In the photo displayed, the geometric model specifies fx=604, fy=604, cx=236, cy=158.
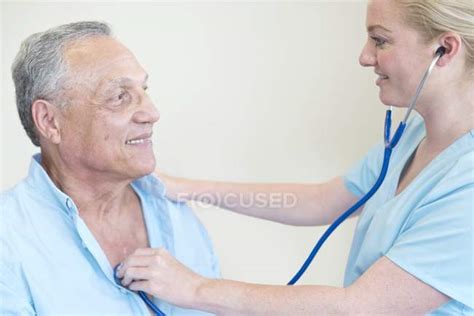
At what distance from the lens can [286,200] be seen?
160 cm

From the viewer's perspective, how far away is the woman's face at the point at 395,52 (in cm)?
113

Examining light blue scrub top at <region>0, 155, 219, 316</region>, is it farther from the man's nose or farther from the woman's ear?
the woman's ear

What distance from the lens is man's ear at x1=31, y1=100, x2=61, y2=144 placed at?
1246mm

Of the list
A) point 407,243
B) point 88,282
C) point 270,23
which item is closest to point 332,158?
point 270,23

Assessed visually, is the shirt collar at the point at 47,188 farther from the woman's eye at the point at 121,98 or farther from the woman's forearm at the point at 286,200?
the woman's forearm at the point at 286,200

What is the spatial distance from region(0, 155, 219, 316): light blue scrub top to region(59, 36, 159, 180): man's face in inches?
4.0

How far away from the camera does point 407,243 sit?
3.51 ft

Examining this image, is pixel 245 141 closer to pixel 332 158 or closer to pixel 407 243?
pixel 332 158

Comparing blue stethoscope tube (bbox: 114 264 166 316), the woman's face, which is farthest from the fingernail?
the woman's face

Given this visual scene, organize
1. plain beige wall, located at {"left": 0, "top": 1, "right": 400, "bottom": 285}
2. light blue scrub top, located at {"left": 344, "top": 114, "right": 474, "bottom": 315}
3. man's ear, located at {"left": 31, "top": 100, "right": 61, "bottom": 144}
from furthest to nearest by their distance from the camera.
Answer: plain beige wall, located at {"left": 0, "top": 1, "right": 400, "bottom": 285} < man's ear, located at {"left": 31, "top": 100, "right": 61, "bottom": 144} < light blue scrub top, located at {"left": 344, "top": 114, "right": 474, "bottom": 315}

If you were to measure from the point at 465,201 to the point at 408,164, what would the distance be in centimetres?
32

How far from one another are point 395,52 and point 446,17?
0.36 feet

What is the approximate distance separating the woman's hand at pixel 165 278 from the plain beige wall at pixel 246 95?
0.61 m

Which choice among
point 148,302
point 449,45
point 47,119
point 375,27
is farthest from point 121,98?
point 449,45
